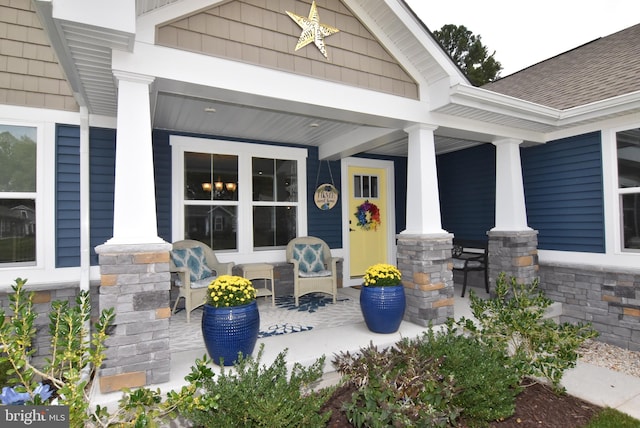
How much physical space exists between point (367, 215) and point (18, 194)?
4.75 meters

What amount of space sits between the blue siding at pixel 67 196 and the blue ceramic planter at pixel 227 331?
2.14 m

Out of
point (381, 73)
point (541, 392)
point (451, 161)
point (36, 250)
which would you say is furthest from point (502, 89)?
point (36, 250)

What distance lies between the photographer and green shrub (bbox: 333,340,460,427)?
2.13m

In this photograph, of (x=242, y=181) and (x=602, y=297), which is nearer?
(x=602, y=297)

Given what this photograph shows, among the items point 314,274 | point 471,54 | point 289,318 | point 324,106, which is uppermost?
point 471,54

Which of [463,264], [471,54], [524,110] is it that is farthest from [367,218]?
[471,54]

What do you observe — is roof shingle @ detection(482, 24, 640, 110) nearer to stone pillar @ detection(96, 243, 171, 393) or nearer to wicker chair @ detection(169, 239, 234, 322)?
wicker chair @ detection(169, 239, 234, 322)

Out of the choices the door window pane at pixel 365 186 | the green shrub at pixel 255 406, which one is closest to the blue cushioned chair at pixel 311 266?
the door window pane at pixel 365 186

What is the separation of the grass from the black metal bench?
8.50 ft

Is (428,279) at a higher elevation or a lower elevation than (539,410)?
higher

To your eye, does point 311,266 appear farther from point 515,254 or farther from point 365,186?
point 515,254

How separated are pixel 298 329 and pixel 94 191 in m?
2.81

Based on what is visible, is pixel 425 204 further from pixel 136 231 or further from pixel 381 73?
pixel 136 231

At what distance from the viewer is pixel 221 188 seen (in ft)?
17.0
